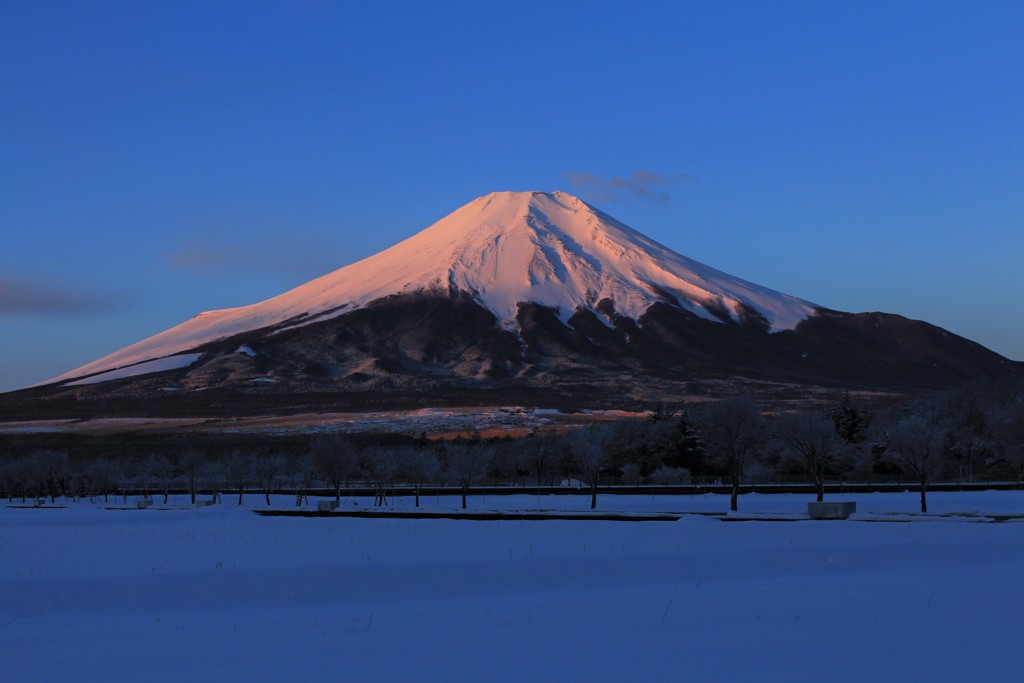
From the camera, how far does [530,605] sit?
2067 cm

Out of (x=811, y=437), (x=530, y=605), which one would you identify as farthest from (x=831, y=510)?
(x=811, y=437)

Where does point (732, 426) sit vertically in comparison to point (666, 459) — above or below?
above

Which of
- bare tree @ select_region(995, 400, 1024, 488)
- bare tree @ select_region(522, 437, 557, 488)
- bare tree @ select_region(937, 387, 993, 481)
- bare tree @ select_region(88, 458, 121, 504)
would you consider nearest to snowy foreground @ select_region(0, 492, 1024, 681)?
bare tree @ select_region(995, 400, 1024, 488)

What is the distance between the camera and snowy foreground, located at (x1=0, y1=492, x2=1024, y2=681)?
14.6 metres

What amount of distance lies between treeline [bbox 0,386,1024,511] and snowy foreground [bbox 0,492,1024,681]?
34741mm

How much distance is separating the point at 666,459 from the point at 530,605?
259 ft

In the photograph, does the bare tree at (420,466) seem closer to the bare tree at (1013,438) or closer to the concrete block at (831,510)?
the concrete block at (831,510)

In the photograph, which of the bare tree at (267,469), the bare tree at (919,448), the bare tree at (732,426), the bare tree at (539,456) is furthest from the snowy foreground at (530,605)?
the bare tree at (539,456)

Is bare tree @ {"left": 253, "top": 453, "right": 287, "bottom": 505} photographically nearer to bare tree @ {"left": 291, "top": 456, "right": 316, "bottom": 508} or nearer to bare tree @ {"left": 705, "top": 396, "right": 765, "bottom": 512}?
bare tree @ {"left": 291, "top": 456, "right": 316, "bottom": 508}

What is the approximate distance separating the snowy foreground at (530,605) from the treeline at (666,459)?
114ft

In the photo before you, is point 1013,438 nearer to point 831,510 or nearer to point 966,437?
point 966,437

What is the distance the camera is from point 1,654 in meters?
16.2

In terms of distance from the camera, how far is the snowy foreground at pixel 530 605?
575 inches

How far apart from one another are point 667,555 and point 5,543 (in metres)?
23.9
